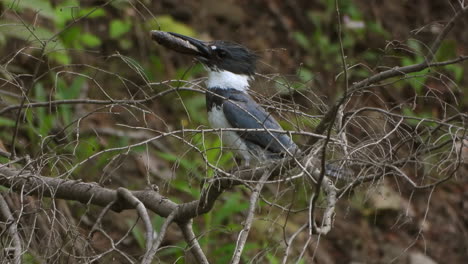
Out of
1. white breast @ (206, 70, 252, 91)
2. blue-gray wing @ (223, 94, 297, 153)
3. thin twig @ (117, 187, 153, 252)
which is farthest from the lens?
white breast @ (206, 70, 252, 91)

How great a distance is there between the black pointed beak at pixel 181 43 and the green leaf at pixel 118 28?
2.66 meters

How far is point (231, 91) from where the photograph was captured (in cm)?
482

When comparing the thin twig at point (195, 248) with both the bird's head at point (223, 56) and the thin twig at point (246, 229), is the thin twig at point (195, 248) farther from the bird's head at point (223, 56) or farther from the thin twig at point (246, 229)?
the bird's head at point (223, 56)

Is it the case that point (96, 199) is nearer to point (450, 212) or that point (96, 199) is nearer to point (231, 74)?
point (231, 74)

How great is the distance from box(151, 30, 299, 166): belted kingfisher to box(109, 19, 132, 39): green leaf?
2.48 meters

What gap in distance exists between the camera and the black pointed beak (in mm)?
3893

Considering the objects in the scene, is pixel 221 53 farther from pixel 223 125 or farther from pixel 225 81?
pixel 223 125

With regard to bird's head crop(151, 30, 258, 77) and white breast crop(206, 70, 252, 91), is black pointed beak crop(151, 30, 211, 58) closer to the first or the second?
bird's head crop(151, 30, 258, 77)

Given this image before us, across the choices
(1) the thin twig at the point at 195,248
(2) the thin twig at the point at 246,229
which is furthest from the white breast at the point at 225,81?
(2) the thin twig at the point at 246,229

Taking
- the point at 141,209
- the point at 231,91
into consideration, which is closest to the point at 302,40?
the point at 231,91

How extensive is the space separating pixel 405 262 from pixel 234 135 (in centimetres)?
354

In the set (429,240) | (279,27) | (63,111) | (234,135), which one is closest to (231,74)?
(234,135)

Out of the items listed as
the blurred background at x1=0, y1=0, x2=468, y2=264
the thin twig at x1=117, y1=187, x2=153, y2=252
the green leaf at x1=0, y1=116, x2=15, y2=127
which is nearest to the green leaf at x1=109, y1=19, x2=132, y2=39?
the blurred background at x1=0, y1=0, x2=468, y2=264

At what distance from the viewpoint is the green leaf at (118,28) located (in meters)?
7.28
